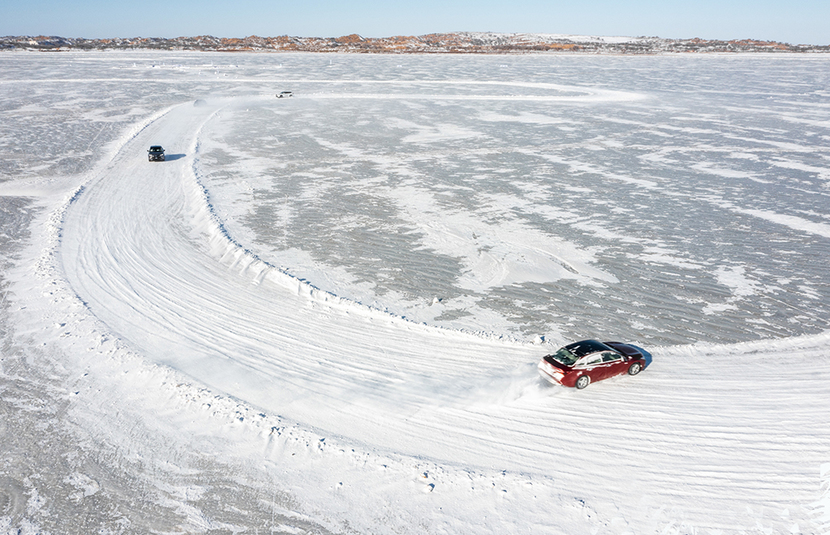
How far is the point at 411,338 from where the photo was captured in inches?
585

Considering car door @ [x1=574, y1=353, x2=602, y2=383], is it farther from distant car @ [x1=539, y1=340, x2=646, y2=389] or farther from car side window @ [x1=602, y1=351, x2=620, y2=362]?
car side window @ [x1=602, y1=351, x2=620, y2=362]

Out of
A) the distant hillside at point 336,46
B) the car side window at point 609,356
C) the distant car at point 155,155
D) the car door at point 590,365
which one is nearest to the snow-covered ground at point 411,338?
the car door at point 590,365

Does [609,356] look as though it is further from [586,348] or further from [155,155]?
[155,155]

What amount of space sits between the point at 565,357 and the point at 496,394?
6.38ft

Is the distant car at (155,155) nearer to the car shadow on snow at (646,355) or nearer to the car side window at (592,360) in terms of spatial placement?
the car side window at (592,360)

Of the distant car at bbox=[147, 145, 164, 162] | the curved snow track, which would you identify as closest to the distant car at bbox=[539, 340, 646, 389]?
the curved snow track

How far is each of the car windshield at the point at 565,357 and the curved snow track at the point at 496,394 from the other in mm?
770

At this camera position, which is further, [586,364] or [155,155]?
[155,155]

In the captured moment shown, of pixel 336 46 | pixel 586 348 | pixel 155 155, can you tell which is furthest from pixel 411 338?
pixel 336 46

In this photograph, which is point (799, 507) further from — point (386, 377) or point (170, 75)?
point (170, 75)

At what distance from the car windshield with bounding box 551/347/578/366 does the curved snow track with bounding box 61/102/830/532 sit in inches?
30.3

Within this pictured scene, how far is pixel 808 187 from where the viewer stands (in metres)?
27.0

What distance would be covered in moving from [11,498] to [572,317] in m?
14.0

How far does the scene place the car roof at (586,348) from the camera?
12695 millimetres
